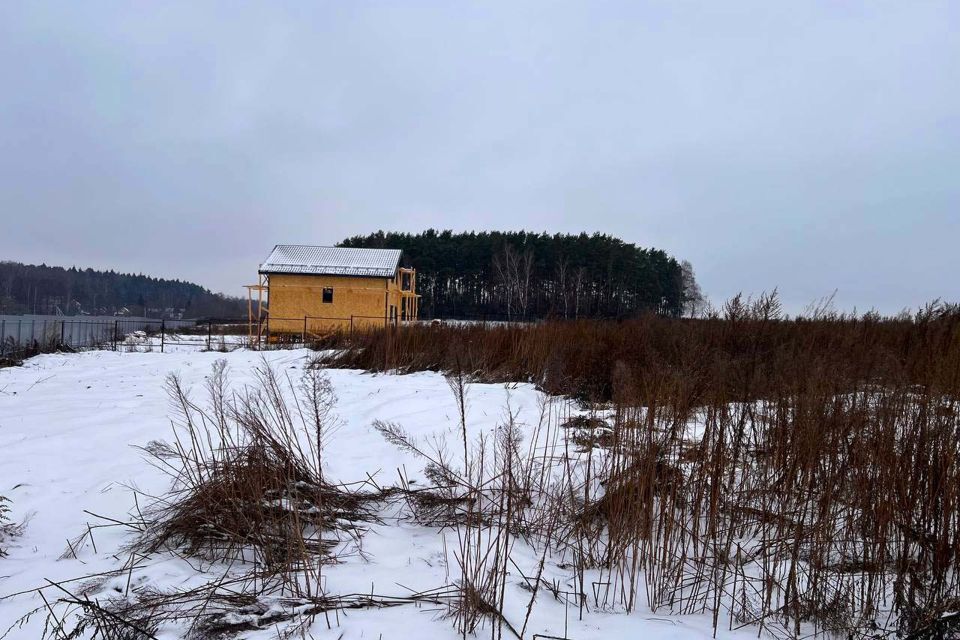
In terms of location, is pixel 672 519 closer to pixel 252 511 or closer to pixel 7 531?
pixel 252 511

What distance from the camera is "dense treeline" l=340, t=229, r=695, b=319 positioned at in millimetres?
42406

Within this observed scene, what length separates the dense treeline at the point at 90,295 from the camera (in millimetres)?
60438

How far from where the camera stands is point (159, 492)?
140 inches

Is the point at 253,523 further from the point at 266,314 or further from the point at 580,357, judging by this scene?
the point at 266,314

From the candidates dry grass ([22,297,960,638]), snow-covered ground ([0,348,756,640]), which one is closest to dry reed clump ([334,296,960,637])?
dry grass ([22,297,960,638])

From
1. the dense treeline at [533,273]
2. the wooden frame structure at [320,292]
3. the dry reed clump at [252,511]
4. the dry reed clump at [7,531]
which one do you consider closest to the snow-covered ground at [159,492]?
the dry reed clump at [7,531]

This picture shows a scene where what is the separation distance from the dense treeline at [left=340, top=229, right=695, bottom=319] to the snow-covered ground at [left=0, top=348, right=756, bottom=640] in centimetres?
3297

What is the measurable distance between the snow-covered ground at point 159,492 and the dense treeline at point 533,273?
108 feet

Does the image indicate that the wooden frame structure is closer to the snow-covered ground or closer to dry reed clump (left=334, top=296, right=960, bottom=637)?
the snow-covered ground

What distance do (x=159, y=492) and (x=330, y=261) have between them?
74.5 ft

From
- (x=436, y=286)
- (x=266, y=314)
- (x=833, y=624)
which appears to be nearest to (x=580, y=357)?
(x=833, y=624)

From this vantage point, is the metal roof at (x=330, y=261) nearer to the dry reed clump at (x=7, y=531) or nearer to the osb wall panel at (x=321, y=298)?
the osb wall panel at (x=321, y=298)

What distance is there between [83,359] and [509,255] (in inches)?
1343

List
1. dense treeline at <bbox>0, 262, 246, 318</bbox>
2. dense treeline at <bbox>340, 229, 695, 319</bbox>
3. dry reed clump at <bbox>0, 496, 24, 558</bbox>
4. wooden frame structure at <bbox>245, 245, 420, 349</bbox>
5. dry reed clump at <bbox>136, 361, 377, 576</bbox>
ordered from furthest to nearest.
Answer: dense treeline at <bbox>0, 262, 246, 318</bbox>
dense treeline at <bbox>340, 229, 695, 319</bbox>
wooden frame structure at <bbox>245, 245, 420, 349</bbox>
dry reed clump at <bbox>0, 496, 24, 558</bbox>
dry reed clump at <bbox>136, 361, 377, 576</bbox>
